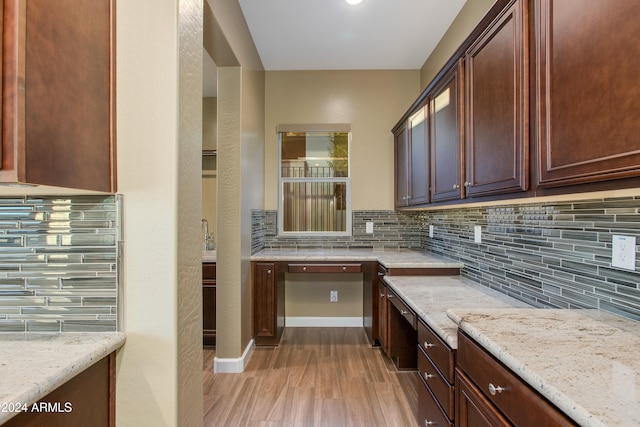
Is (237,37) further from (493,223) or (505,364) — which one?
(505,364)

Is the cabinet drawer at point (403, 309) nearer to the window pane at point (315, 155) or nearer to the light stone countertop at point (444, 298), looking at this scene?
the light stone countertop at point (444, 298)

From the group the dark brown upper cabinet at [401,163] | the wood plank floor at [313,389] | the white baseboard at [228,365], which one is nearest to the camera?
the wood plank floor at [313,389]

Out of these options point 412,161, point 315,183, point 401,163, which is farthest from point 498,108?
point 315,183

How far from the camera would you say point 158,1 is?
1.14 m

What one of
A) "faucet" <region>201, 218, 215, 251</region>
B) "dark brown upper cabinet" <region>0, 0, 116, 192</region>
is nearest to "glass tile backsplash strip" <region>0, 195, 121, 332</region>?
"dark brown upper cabinet" <region>0, 0, 116, 192</region>

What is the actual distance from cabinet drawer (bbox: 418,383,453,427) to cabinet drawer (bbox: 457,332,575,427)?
0.34m

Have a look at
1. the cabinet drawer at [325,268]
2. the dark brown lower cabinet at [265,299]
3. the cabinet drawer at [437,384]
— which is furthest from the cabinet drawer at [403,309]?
the dark brown lower cabinet at [265,299]

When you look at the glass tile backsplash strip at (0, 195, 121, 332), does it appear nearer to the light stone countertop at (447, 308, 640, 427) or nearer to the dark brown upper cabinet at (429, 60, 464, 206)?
the light stone countertop at (447, 308, 640, 427)

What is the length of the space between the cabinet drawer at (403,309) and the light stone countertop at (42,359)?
141 centimetres

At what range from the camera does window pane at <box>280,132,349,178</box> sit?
143 inches

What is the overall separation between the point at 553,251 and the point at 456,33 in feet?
6.76

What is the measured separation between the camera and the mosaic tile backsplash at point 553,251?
1.11m

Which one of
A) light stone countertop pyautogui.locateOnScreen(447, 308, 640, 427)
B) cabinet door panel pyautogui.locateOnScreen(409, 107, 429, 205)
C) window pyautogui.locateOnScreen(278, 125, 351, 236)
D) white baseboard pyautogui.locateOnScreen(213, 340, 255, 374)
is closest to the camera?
light stone countertop pyautogui.locateOnScreen(447, 308, 640, 427)

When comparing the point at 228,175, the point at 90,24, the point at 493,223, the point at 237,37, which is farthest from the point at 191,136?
the point at 493,223
